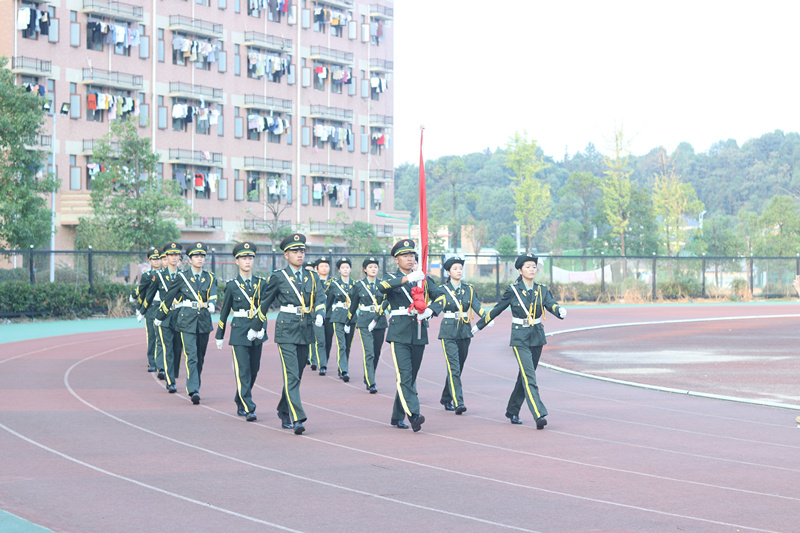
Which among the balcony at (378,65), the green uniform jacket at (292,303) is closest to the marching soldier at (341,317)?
the green uniform jacket at (292,303)

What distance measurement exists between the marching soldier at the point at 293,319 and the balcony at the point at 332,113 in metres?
63.7

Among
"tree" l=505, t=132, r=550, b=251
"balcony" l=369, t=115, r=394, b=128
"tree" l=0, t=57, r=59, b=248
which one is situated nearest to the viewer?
"tree" l=0, t=57, r=59, b=248

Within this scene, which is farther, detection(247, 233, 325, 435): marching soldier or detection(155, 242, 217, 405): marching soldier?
detection(155, 242, 217, 405): marching soldier

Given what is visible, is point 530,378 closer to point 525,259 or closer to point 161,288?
point 525,259

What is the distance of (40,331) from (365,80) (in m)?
54.6

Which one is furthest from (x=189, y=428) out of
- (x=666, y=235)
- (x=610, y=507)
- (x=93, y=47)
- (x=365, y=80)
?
(x=365, y=80)

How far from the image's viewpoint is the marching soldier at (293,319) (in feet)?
34.7

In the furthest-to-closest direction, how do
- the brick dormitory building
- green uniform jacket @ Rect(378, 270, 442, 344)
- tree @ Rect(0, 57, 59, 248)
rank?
the brick dormitory building
tree @ Rect(0, 57, 59, 248)
green uniform jacket @ Rect(378, 270, 442, 344)

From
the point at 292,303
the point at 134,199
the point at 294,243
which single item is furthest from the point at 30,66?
the point at 292,303

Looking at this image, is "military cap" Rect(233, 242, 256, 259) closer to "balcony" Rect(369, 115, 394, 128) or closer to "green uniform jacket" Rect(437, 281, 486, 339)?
"green uniform jacket" Rect(437, 281, 486, 339)

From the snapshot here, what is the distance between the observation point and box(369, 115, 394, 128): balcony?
7888 cm

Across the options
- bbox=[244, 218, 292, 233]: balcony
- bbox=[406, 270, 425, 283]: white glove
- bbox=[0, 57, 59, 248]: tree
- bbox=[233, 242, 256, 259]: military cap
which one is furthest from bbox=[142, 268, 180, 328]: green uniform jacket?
bbox=[244, 218, 292, 233]: balcony

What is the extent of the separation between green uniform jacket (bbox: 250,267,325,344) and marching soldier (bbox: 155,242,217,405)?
8.11 feet

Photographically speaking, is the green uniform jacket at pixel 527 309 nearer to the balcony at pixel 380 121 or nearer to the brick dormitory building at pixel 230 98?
the brick dormitory building at pixel 230 98
